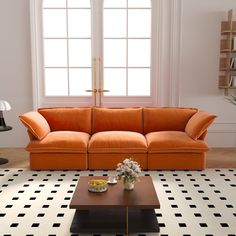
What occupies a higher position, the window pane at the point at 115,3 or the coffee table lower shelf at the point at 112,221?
the window pane at the point at 115,3

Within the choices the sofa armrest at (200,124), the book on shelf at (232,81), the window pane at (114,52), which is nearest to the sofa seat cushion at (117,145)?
the sofa armrest at (200,124)

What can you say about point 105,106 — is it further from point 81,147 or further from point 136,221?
point 136,221

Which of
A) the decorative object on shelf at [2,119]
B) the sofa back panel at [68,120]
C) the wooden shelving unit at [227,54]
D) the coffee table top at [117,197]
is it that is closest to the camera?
the coffee table top at [117,197]

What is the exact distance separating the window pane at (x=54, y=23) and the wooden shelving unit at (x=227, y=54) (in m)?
2.58

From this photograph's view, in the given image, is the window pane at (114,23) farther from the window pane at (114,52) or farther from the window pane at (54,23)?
the window pane at (54,23)

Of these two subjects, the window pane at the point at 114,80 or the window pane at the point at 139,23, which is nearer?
the window pane at the point at 139,23

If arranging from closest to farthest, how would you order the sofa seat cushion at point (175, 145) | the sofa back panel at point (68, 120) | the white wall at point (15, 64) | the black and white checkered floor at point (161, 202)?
1. the black and white checkered floor at point (161, 202)
2. the sofa seat cushion at point (175, 145)
3. the sofa back panel at point (68, 120)
4. the white wall at point (15, 64)

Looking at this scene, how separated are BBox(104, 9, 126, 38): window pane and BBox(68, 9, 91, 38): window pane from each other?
295 mm

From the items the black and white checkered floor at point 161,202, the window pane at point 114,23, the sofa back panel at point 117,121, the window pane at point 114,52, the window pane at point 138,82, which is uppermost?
the window pane at point 114,23

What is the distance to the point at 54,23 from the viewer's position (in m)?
5.92

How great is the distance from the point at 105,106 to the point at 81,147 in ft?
4.83

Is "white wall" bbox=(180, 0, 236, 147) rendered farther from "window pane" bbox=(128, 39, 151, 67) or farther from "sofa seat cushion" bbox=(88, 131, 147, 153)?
"sofa seat cushion" bbox=(88, 131, 147, 153)

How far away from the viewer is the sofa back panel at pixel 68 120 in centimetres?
531

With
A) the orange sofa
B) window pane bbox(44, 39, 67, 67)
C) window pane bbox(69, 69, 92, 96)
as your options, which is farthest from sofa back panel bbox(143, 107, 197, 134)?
window pane bbox(44, 39, 67, 67)
